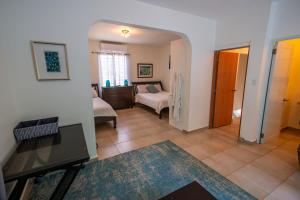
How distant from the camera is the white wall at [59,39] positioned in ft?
5.47

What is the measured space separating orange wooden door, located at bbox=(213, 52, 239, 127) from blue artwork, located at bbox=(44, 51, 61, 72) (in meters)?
3.24

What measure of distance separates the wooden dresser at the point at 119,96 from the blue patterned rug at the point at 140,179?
3.36 m

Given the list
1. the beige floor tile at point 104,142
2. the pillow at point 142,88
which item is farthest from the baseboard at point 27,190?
the pillow at point 142,88

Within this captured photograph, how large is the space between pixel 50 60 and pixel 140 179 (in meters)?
2.00

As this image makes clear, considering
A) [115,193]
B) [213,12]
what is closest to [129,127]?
[115,193]

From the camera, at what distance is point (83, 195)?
5.76ft

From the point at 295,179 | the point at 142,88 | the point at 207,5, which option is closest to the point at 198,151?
the point at 295,179

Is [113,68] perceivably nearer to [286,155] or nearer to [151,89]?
[151,89]

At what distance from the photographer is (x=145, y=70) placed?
6.58m

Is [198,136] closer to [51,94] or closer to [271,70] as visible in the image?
[271,70]

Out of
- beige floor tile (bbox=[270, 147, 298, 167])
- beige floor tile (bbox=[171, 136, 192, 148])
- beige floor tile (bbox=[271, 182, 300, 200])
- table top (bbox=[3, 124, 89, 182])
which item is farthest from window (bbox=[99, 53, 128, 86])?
beige floor tile (bbox=[271, 182, 300, 200])

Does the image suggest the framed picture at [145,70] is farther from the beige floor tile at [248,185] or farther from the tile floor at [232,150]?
the beige floor tile at [248,185]

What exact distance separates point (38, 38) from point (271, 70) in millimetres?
3723

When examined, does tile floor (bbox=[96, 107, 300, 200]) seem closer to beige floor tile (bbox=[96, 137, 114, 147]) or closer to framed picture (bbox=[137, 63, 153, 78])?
beige floor tile (bbox=[96, 137, 114, 147])
